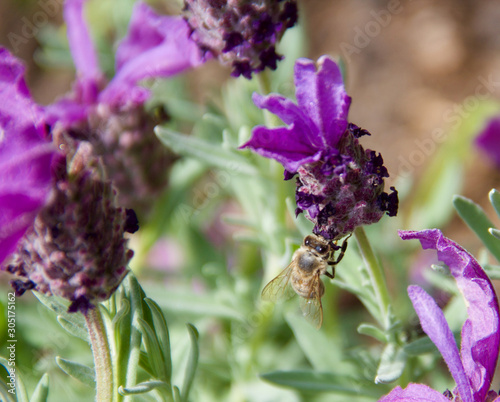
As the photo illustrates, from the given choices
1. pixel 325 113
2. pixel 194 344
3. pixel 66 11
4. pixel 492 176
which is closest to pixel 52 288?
pixel 194 344

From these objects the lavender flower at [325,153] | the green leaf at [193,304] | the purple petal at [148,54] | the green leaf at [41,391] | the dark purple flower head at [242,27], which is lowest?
the green leaf at [41,391]

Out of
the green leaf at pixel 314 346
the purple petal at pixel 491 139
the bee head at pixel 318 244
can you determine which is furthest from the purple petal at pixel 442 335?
the purple petal at pixel 491 139

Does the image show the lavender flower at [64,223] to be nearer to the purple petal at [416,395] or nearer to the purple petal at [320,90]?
the purple petal at [320,90]

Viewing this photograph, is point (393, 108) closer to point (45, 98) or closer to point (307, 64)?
point (45, 98)

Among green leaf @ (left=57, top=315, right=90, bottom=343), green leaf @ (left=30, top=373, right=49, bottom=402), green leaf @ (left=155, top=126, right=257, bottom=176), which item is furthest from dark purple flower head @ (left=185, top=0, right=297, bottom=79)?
green leaf @ (left=30, top=373, right=49, bottom=402)

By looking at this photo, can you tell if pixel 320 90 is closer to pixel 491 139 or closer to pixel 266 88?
pixel 266 88

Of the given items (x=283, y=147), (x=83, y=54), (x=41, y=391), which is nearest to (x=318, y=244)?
(x=283, y=147)
